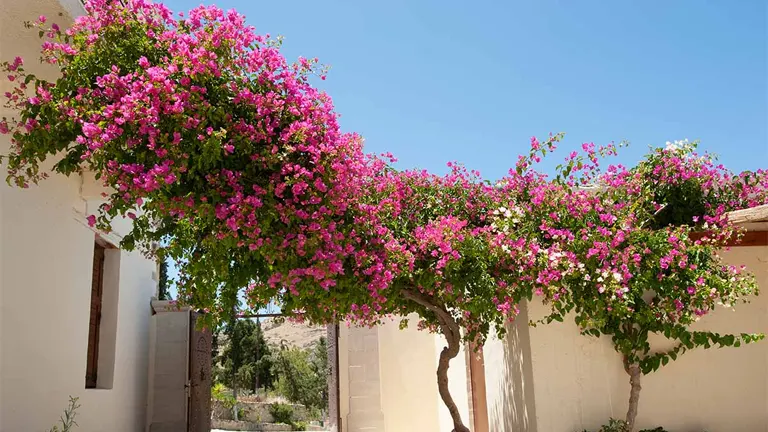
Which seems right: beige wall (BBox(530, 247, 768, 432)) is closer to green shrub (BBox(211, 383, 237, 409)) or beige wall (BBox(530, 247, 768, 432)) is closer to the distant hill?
green shrub (BBox(211, 383, 237, 409))

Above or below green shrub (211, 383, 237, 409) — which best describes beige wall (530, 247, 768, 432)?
above

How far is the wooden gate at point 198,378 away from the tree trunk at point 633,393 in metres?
6.50

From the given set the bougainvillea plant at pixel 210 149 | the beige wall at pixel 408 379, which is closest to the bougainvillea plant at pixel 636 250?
the bougainvillea plant at pixel 210 149

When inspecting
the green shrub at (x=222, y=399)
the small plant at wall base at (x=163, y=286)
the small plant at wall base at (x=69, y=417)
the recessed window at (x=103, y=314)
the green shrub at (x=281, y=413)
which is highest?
the small plant at wall base at (x=163, y=286)

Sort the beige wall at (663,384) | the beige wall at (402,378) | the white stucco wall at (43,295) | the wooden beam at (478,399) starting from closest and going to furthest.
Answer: the white stucco wall at (43,295) < the beige wall at (663,384) < the wooden beam at (478,399) < the beige wall at (402,378)

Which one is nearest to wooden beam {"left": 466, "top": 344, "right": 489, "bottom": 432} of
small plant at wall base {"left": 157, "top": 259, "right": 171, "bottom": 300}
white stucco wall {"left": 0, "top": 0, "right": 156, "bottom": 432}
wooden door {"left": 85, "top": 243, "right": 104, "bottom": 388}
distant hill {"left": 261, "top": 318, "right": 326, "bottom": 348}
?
white stucco wall {"left": 0, "top": 0, "right": 156, "bottom": 432}

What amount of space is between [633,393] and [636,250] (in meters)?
1.30

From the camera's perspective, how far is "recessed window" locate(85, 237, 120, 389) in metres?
7.74

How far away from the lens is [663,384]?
19.3ft

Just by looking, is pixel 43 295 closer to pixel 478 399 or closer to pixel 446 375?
pixel 446 375

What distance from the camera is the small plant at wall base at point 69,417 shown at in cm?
579

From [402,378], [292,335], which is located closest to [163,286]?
[402,378]

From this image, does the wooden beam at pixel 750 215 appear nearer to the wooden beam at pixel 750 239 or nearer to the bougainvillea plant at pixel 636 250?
the bougainvillea plant at pixel 636 250

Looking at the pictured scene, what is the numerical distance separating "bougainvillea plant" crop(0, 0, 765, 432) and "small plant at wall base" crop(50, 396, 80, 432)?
234 centimetres
